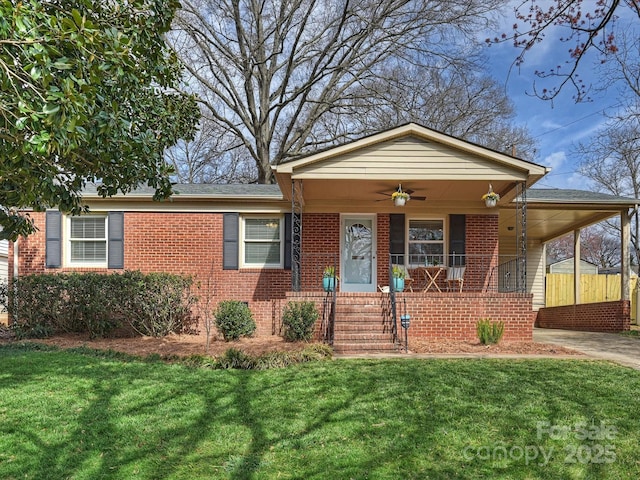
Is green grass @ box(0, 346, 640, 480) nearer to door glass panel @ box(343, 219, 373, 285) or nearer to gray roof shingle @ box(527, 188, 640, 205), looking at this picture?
door glass panel @ box(343, 219, 373, 285)

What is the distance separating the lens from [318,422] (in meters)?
4.21

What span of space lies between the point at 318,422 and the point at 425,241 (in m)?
8.34

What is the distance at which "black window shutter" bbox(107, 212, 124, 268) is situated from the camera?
11.2 metres

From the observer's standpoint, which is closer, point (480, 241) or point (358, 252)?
point (480, 241)

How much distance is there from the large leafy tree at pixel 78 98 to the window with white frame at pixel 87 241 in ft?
17.1

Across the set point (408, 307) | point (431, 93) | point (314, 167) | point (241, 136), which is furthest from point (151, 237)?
point (431, 93)

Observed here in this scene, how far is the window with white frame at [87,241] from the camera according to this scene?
448 inches

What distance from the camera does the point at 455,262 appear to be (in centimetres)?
1177

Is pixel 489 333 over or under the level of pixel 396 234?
under

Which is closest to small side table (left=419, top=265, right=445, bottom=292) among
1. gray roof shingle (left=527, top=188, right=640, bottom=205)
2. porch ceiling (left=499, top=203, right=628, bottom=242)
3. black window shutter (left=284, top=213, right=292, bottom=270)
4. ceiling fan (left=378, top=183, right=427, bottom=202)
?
ceiling fan (left=378, top=183, right=427, bottom=202)

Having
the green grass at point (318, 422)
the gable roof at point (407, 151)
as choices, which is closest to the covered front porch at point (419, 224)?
the gable roof at point (407, 151)

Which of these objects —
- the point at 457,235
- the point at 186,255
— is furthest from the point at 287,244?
the point at 457,235

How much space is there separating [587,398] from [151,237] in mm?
9941

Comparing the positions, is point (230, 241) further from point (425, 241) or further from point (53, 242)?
point (425, 241)
